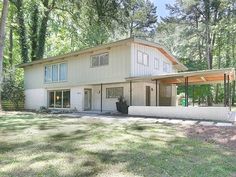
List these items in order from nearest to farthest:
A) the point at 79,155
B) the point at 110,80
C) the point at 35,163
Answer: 1. the point at 35,163
2. the point at 79,155
3. the point at 110,80

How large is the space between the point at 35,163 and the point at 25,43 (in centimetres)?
2695

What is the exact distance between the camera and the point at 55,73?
2636 cm

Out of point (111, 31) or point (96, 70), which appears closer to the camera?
point (96, 70)

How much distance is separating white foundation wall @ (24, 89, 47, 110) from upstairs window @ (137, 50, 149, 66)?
10.8 metres

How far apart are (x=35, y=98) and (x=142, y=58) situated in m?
12.6

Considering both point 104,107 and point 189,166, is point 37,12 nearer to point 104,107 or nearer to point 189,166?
point 104,107

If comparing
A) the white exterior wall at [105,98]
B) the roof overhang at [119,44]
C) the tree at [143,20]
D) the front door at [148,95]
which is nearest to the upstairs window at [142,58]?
the roof overhang at [119,44]

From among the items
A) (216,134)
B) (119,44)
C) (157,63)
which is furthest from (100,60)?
(216,134)

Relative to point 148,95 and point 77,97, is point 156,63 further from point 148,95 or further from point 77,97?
point 77,97

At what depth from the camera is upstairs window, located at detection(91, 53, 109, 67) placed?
2158 centimetres

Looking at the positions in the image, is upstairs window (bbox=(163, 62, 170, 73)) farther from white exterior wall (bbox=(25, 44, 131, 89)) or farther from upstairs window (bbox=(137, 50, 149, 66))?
white exterior wall (bbox=(25, 44, 131, 89))

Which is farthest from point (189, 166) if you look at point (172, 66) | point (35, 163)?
point (172, 66)

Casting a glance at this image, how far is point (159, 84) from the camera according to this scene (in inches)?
927

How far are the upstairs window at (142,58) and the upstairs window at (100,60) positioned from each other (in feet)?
7.70
